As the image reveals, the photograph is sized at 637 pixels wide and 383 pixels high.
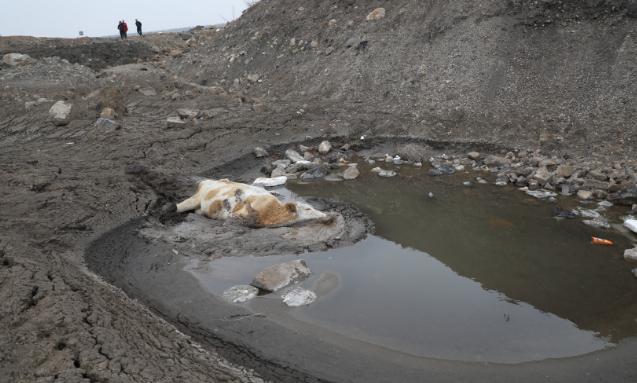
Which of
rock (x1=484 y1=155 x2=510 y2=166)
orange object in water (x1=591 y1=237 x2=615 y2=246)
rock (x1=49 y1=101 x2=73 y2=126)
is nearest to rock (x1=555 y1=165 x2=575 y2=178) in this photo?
rock (x1=484 y1=155 x2=510 y2=166)

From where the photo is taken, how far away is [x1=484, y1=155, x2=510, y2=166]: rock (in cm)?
823

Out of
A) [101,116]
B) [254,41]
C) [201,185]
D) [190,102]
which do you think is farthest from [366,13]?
[201,185]

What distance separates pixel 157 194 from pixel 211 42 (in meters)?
11.6

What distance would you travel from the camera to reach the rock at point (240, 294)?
4.68 metres

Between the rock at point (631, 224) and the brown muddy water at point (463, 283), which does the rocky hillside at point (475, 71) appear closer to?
the rock at point (631, 224)

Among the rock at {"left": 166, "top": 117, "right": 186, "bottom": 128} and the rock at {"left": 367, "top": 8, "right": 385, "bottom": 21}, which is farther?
the rock at {"left": 367, "top": 8, "right": 385, "bottom": 21}

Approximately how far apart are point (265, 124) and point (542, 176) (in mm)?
5602

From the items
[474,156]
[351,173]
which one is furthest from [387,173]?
[474,156]

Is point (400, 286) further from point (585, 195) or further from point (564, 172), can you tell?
point (564, 172)

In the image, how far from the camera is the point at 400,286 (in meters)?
4.92

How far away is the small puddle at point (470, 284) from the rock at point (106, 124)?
207 inches

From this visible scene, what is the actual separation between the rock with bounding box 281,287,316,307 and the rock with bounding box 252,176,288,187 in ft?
11.1

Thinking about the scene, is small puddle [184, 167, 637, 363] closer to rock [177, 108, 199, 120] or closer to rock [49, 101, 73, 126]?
rock [177, 108, 199, 120]

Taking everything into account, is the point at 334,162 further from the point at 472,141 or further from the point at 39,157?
the point at 39,157
